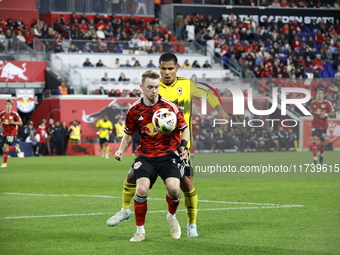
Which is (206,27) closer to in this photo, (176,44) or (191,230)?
(176,44)

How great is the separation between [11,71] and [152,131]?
30.8 meters

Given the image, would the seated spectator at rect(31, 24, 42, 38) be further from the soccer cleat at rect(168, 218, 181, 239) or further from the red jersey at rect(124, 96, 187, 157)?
the soccer cleat at rect(168, 218, 181, 239)

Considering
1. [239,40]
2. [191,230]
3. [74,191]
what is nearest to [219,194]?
[74,191]

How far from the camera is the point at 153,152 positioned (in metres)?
8.65

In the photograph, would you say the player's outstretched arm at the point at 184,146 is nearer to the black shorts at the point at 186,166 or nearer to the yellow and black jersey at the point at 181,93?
the black shorts at the point at 186,166

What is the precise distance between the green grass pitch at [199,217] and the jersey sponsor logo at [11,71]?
62.4 ft

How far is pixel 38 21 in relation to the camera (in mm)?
42500

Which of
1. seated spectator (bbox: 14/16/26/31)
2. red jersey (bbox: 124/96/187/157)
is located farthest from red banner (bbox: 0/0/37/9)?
red jersey (bbox: 124/96/187/157)

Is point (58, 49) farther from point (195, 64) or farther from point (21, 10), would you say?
point (195, 64)

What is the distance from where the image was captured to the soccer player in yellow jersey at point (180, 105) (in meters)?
8.96

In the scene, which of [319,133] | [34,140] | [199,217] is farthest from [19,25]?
[199,217]

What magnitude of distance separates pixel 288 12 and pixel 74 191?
4171 centimetres

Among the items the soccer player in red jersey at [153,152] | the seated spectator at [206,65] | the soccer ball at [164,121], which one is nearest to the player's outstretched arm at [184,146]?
the soccer player in red jersey at [153,152]

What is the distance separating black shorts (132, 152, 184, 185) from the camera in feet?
27.9
